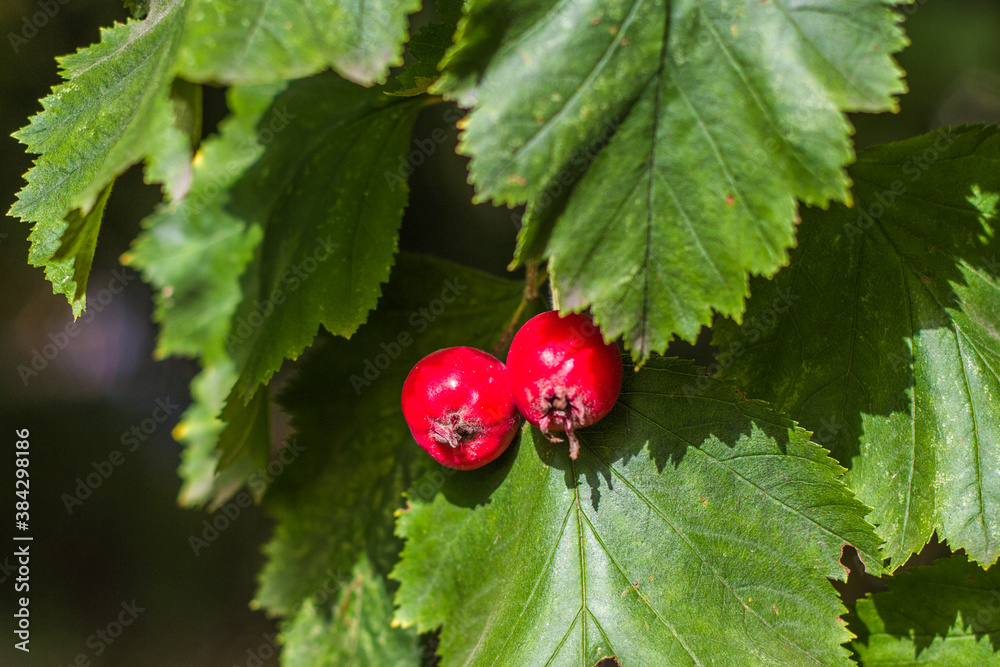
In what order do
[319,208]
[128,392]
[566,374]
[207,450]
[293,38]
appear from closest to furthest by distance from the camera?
[293,38] < [566,374] < [319,208] < [207,450] < [128,392]

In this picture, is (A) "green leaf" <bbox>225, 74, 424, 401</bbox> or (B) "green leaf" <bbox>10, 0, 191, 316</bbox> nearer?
(B) "green leaf" <bbox>10, 0, 191, 316</bbox>

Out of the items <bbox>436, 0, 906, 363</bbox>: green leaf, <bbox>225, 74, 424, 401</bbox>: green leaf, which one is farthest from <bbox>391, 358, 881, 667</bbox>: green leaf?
<bbox>225, 74, 424, 401</bbox>: green leaf

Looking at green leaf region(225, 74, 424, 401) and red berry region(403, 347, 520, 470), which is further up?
green leaf region(225, 74, 424, 401)

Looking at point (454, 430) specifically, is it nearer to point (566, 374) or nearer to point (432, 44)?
point (566, 374)

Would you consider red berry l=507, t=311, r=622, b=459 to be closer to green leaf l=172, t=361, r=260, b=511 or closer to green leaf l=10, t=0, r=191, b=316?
green leaf l=10, t=0, r=191, b=316

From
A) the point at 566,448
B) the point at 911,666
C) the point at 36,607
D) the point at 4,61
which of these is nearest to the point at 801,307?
the point at 566,448

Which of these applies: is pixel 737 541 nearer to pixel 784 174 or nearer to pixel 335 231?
pixel 784 174

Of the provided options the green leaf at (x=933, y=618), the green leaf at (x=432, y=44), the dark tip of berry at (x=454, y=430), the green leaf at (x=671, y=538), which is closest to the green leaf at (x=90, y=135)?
the green leaf at (x=432, y=44)

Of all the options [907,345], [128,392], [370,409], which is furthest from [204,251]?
[128,392]
